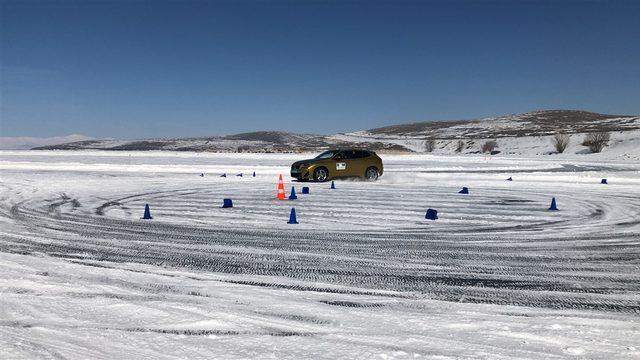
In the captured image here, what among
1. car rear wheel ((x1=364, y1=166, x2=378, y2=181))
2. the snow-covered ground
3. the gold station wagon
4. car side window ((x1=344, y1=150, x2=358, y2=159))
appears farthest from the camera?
car rear wheel ((x1=364, y1=166, x2=378, y2=181))

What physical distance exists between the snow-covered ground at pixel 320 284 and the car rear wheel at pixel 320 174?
949 cm

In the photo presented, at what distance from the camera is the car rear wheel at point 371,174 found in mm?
23373

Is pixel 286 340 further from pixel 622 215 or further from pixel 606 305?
pixel 622 215

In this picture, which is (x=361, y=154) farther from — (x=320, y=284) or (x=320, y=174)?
(x=320, y=284)

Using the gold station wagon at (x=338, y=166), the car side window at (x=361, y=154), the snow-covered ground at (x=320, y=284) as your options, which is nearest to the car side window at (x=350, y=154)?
the gold station wagon at (x=338, y=166)

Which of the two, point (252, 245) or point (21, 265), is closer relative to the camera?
point (21, 265)

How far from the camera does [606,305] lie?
204 inches

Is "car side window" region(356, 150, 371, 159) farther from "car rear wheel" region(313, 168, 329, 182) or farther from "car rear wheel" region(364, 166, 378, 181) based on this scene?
"car rear wheel" region(313, 168, 329, 182)

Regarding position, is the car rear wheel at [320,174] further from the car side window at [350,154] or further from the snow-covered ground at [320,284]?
the snow-covered ground at [320,284]

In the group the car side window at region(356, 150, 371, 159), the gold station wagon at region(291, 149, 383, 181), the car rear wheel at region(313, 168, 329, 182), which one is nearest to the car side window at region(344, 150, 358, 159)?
the gold station wagon at region(291, 149, 383, 181)

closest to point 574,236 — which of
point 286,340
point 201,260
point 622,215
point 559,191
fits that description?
point 622,215

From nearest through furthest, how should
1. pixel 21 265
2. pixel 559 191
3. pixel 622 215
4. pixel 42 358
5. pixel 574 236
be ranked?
pixel 42 358, pixel 21 265, pixel 574 236, pixel 622 215, pixel 559 191

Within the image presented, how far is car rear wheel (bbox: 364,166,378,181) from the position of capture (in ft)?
76.7

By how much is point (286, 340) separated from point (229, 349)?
0.46 metres
